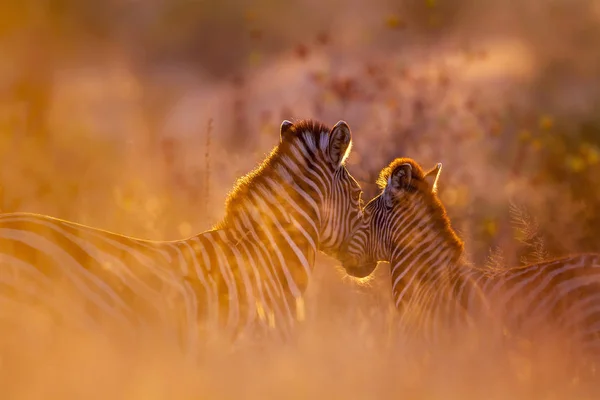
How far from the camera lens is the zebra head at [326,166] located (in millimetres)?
5449

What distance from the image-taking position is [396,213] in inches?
268

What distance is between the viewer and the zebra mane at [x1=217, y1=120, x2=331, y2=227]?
206 inches

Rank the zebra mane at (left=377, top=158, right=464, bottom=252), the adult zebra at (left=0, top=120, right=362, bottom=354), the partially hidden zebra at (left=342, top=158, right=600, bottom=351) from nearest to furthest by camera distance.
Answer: the adult zebra at (left=0, top=120, right=362, bottom=354) → the partially hidden zebra at (left=342, top=158, right=600, bottom=351) → the zebra mane at (left=377, top=158, right=464, bottom=252)

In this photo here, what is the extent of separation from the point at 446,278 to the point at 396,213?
0.84m

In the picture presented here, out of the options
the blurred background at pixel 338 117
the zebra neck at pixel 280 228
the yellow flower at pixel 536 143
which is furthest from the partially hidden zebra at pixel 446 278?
the yellow flower at pixel 536 143

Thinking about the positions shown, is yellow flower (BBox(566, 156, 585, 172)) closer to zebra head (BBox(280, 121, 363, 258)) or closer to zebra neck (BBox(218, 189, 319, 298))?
zebra head (BBox(280, 121, 363, 258))

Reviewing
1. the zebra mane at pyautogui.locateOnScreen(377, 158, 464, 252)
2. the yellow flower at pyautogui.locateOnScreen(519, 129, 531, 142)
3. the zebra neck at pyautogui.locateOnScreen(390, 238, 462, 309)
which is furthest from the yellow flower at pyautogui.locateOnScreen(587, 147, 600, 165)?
the zebra neck at pyautogui.locateOnScreen(390, 238, 462, 309)

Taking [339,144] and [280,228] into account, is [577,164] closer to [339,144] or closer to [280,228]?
[339,144]

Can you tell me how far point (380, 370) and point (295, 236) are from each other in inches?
67.2

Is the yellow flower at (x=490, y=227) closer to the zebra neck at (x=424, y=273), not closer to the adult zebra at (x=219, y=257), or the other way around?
the zebra neck at (x=424, y=273)

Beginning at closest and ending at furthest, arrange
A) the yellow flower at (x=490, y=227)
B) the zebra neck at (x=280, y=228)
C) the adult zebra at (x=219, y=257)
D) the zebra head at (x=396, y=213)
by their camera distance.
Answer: the adult zebra at (x=219, y=257) → the zebra neck at (x=280, y=228) → the zebra head at (x=396, y=213) → the yellow flower at (x=490, y=227)

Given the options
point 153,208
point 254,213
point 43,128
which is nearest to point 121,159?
point 43,128

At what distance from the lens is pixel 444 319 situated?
5.93 meters

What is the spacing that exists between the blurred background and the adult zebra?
87 cm
